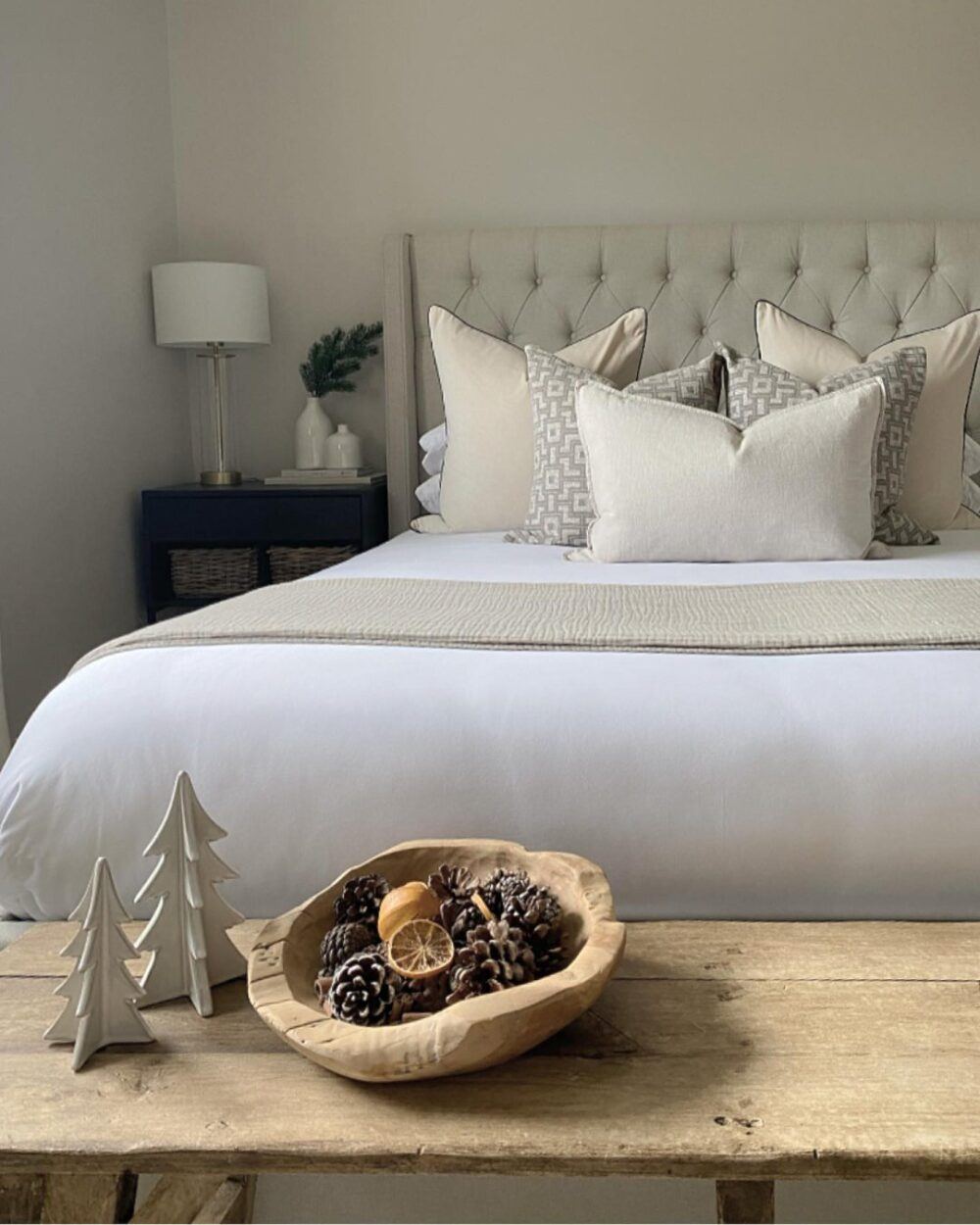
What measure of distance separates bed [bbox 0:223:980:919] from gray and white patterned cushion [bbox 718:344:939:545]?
1.18 metres

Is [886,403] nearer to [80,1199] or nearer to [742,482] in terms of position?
[742,482]

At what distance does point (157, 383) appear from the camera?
355 centimetres

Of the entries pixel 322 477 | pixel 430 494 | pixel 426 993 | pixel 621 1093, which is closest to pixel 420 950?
pixel 426 993

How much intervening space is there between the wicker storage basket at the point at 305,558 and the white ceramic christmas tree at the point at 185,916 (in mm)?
2194

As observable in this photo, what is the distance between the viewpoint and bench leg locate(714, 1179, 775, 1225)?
1117mm

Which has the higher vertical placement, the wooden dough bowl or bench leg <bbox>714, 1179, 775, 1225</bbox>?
the wooden dough bowl

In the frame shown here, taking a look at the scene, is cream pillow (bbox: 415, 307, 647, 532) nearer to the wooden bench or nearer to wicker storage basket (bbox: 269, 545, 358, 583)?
wicker storage basket (bbox: 269, 545, 358, 583)

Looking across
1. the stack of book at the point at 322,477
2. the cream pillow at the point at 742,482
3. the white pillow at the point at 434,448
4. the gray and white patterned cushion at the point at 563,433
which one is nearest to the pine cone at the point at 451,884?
the cream pillow at the point at 742,482

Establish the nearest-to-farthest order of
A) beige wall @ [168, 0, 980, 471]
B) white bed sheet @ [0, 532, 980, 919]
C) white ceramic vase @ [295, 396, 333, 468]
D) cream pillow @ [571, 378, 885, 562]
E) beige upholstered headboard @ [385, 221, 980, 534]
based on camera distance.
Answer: white bed sheet @ [0, 532, 980, 919] < cream pillow @ [571, 378, 885, 562] < beige upholstered headboard @ [385, 221, 980, 534] < beige wall @ [168, 0, 980, 471] < white ceramic vase @ [295, 396, 333, 468]

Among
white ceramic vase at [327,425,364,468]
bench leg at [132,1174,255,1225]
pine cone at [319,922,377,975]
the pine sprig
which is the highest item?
the pine sprig

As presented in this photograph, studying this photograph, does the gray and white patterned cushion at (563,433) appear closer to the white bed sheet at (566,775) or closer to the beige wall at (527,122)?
the beige wall at (527,122)

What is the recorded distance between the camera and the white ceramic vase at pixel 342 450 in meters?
3.44

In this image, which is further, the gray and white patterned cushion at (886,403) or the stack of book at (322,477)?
the stack of book at (322,477)

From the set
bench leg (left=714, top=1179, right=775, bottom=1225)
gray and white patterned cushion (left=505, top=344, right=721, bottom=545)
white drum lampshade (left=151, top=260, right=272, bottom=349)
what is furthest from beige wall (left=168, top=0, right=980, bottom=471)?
bench leg (left=714, top=1179, right=775, bottom=1225)
